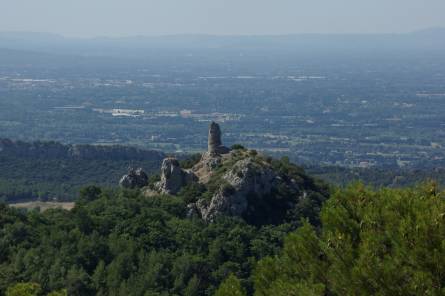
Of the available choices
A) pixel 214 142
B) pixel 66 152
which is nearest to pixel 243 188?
pixel 214 142

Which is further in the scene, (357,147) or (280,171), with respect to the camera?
(357,147)

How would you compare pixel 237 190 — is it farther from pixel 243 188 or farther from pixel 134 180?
pixel 134 180

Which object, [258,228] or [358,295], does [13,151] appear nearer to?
[258,228]

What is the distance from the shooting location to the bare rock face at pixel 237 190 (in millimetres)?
42281

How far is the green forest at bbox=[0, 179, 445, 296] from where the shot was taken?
54.4 ft

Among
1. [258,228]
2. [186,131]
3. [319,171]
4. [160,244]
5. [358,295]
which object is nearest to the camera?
[358,295]

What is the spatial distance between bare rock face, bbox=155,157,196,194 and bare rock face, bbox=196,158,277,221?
99.4 inches

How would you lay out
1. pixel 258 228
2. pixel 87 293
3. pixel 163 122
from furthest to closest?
pixel 163 122, pixel 258 228, pixel 87 293

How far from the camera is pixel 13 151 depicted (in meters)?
93.0

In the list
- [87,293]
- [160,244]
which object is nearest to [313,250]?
[87,293]

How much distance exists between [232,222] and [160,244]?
12.5 ft

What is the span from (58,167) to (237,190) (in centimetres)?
4884

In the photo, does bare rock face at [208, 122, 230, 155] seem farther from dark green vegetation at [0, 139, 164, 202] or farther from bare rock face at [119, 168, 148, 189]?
dark green vegetation at [0, 139, 164, 202]

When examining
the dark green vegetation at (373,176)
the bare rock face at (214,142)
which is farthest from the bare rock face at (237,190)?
the dark green vegetation at (373,176)
